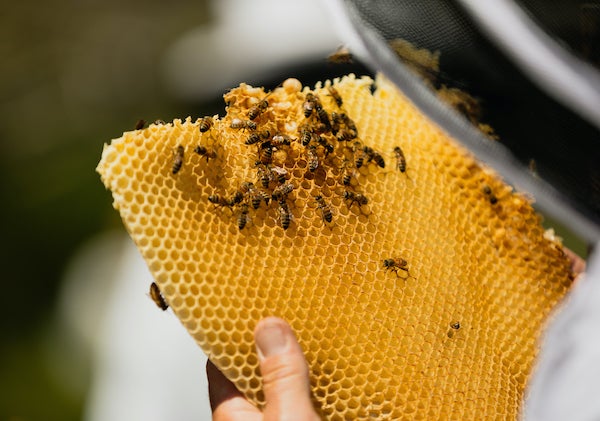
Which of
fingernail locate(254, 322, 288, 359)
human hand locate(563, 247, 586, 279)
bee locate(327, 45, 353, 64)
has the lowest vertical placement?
human hand locate(563, 247, 586, 279)

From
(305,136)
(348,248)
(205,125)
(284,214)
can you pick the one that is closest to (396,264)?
(348,248)

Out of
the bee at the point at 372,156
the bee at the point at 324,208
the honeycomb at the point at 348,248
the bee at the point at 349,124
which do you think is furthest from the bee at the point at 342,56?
the bee at the point at 324,208

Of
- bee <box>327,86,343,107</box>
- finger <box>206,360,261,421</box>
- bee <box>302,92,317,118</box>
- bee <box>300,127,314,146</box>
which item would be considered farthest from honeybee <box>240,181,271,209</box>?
finger <box>206,360,261,421</box>

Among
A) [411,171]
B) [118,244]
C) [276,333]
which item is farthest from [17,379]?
[411,171]

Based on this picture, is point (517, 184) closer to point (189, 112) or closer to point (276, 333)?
point (276, 333)

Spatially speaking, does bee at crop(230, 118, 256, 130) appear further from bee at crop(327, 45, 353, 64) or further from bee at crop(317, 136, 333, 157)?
bee at crop(327, 45, 353, 64)

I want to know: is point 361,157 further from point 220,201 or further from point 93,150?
point 93,150
